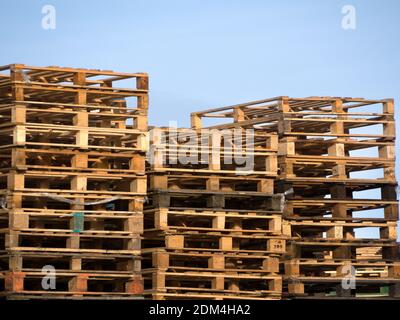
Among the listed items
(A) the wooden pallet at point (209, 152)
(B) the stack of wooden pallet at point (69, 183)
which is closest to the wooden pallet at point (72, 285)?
(B) the stack of wooden pallet at point (69, 183)

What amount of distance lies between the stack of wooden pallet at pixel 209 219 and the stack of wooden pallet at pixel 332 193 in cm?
40

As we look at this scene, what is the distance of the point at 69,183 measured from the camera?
20.7 metres

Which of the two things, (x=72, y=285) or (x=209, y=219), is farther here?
(x=209, y=219)

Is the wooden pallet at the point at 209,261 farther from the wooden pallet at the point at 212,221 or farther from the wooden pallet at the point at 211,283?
the wooden pallet at the point at 212,221

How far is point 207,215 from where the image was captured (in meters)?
20.6

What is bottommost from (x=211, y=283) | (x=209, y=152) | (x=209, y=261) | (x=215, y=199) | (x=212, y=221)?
(x=211, y=283)

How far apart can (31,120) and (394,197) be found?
6.79 m

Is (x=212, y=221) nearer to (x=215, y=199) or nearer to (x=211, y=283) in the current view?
(x=215, y=199)

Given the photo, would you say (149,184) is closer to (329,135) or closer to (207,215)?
(207,215)

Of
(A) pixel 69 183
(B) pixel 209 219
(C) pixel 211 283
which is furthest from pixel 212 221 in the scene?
(A) pixel 69 183

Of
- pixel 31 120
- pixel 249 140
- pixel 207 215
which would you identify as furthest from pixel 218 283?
pixel 31 120

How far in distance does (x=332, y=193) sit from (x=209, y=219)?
2362 millimetres

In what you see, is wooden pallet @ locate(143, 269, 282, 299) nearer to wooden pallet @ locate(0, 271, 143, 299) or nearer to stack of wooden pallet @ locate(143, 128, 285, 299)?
stack of wooden pallet @ locate(143, 128, 285, 299)
